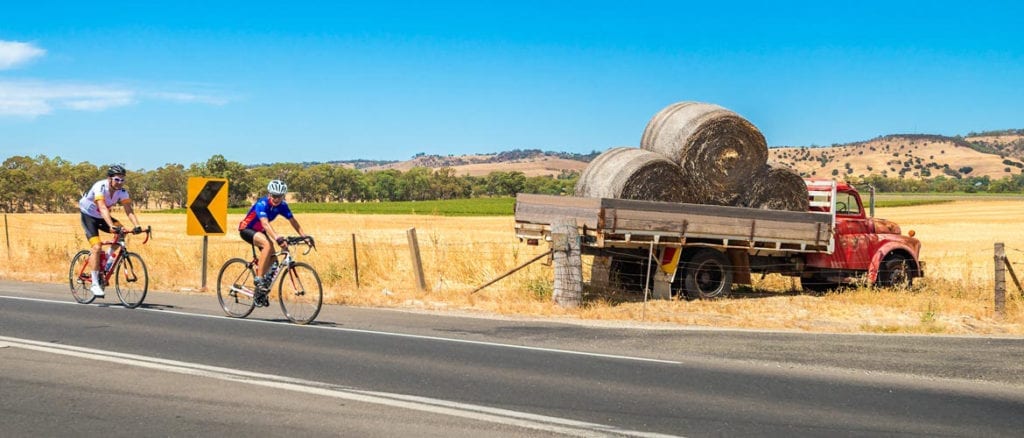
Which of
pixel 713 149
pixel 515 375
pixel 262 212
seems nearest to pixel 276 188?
pixel 262 212

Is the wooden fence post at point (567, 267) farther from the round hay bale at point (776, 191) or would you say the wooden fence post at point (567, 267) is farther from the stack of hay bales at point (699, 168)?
the round hay bale at point (776, 191)

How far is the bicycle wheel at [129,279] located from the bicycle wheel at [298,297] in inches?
94.0

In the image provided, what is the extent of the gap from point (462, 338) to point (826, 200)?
8956 mm

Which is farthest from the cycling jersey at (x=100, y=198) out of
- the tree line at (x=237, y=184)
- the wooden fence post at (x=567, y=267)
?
the tree line at (x=237, y=184)

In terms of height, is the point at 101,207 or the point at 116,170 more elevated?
the point at 116,170

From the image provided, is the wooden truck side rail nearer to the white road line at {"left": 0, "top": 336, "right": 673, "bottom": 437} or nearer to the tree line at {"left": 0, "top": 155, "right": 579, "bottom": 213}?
the white road line at {"left": 0, "top": 336, "right": 673, "bottom": 437}

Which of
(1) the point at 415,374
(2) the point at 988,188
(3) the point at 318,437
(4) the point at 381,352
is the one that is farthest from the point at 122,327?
(2) the point at 988,188

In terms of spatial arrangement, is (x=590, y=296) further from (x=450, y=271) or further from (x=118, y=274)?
(x=118, y=274)

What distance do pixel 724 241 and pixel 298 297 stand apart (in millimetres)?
7217

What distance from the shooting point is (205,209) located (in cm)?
1530

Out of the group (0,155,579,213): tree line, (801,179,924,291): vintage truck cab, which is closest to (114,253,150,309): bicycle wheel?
(801,179,924,291): vintage truck cab

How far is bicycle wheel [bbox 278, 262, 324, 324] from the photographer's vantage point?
36.3 feet

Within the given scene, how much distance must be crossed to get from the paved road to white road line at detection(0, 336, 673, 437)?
0.9 inches

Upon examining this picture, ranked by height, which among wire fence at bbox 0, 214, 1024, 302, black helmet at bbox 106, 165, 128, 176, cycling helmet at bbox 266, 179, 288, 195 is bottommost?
wire fence at bbox 0, 214, 1024, 302
